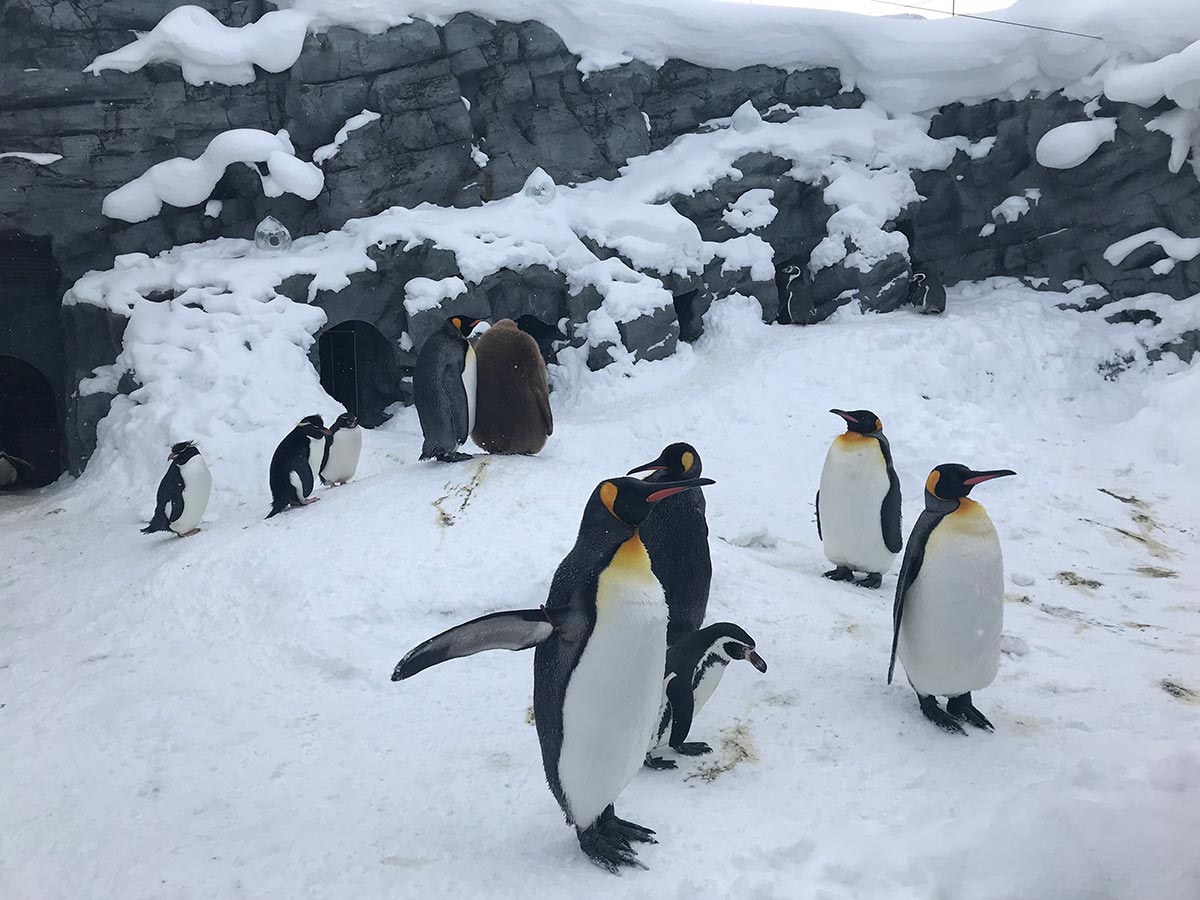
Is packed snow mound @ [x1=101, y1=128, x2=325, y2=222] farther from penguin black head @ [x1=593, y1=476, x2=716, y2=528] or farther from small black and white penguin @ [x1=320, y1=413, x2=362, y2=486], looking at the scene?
penguin black head @ [x1=593, y1=476, x2=716, y2=528]

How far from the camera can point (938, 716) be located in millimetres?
2574

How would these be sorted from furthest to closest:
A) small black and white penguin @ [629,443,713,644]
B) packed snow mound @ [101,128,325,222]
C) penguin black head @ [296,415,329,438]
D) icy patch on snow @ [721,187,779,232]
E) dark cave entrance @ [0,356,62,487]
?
dark cave entrance @ [0,356,62,487] → icy patch on snow @ [721,187,779,232] → packed snow mound @ [101,128,325,222] → penguin black head @ [296,415,329,438] → small black and white penguin @ [629,443,713,644]

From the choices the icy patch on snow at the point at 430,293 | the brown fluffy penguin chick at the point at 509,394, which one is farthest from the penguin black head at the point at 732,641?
the icy patch on snow at the point at 430,293

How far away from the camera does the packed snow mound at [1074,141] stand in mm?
8398

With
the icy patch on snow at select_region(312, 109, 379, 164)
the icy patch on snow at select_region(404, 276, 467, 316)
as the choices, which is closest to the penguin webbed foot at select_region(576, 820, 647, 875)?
the icy patch on snow at select_region(404, 276, 467, 316)

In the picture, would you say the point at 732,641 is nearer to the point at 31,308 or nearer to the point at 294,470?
the point at 294,470

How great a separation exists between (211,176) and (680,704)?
6.98m

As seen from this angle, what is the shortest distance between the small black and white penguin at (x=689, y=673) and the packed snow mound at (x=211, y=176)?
258 inches

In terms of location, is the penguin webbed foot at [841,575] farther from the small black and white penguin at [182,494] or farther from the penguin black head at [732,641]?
the small black and white penguin at [182,494]

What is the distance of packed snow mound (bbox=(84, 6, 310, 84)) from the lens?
724 cm

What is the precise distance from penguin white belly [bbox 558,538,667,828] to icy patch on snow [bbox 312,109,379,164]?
6.91 m

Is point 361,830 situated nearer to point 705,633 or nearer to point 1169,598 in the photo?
point 705,633

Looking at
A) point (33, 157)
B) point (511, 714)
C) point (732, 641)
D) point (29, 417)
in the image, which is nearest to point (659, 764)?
point (732, 641)

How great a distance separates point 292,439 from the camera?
487cm
